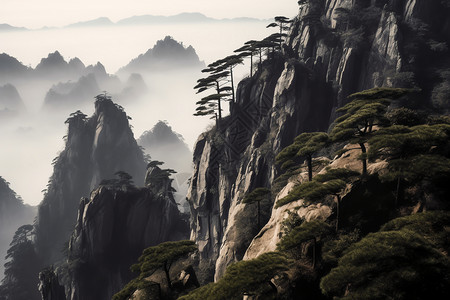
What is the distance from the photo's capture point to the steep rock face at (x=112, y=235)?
2881 inches

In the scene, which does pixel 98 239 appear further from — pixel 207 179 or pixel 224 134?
pixel 224 134

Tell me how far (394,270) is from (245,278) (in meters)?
6.87

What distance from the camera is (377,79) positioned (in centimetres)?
5494

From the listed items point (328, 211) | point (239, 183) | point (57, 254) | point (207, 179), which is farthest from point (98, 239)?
point (328, 211)

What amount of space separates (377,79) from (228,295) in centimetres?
5389

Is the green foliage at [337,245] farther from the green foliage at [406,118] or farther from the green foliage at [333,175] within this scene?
the green foliage at [406,118]

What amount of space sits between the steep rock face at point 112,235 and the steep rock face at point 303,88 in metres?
12.5

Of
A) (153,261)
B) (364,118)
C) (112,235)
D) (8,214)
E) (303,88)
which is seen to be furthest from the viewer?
(8,214)

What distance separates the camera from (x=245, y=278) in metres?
14.9

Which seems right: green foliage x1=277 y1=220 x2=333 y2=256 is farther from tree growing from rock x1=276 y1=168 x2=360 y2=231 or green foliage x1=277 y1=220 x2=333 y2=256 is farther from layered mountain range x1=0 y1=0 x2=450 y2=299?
tree growing from rock x1=276 y1=168 x2=360 y2=231

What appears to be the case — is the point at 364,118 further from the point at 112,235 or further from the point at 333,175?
the point at 112,235

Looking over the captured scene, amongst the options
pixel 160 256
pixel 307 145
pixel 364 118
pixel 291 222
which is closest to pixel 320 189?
pixel 291 222

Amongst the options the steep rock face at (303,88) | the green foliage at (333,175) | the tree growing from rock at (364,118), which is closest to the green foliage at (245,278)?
the green foliage at (333,175)

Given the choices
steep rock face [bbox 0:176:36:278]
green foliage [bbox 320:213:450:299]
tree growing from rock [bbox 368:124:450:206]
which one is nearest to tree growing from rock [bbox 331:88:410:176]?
tree growing from rock [bbox 368:124:450:206]
